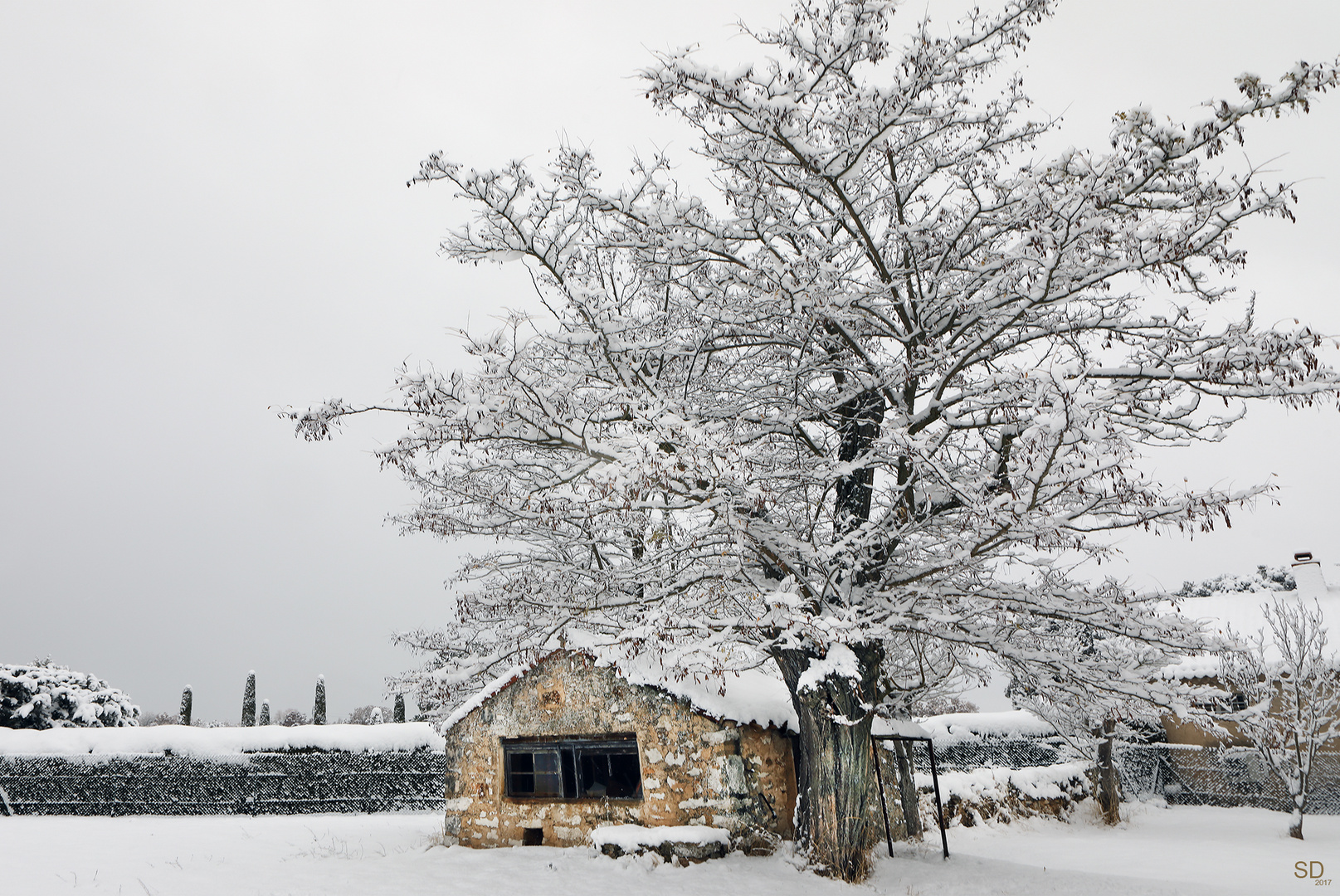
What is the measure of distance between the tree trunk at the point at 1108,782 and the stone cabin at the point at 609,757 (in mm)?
9995

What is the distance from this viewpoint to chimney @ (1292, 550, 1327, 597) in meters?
24.1

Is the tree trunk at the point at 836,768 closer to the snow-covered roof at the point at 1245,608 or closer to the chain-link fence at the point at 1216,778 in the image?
the chain-link fence at the point at 1216,778

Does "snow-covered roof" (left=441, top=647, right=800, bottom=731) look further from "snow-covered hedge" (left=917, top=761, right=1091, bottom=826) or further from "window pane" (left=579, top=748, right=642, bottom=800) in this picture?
"snow-covered hedge" (left=917, top=761, right=1091, bottom=826)

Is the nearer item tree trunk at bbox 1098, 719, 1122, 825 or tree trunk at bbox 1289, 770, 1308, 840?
tree trunk at bbox 1289, 770, 1308, 840

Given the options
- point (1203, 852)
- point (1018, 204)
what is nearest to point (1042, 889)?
point (1203, 852)

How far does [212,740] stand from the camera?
65.5ft

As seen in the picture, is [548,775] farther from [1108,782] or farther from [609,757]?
[1108,782]

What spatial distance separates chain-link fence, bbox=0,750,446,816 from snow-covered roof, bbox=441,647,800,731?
9.85m

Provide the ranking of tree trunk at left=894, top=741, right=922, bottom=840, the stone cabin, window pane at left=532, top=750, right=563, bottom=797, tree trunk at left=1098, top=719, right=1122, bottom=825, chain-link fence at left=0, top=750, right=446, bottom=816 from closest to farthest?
the stone cabin, window pane at left=532, top=750, right=563, bottom=797, tree trunk at left=894, top=741, right=922, bottom=840, tree trunk at left=1098, top=719, right=1122, bottom=825, chain-link fence at left=0, top=750, right=446, bottom=816

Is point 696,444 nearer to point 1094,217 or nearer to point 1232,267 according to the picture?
point 1094,217

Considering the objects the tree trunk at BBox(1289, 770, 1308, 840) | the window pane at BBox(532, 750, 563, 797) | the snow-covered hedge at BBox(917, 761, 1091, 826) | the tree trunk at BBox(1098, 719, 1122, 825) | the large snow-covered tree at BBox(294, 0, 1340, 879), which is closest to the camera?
the large snow-covered tree at BBox(294, 0, 1340, 879)

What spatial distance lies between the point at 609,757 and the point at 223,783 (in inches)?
516

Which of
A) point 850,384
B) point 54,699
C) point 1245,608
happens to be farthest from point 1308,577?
point 54,699

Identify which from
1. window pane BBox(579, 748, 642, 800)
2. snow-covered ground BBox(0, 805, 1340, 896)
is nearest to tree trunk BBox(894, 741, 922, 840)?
snow-covered ground BBox(0, 805, 1340, 896)
